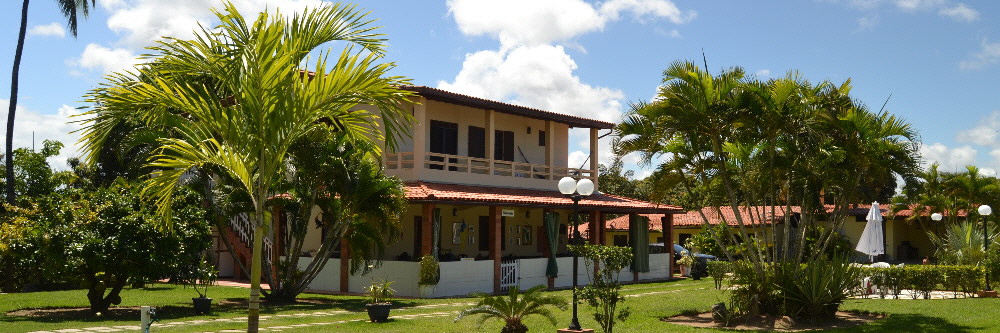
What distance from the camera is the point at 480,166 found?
25953 millimetres

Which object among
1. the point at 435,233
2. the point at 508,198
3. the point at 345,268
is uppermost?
the point at 508,198

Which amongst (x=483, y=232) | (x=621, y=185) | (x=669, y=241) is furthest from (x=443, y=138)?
(x=621, y=185)

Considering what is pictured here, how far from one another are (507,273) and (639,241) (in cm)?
614

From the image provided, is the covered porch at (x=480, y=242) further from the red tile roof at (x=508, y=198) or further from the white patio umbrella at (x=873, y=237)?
the white patio umbrella at (x=873, y=237)

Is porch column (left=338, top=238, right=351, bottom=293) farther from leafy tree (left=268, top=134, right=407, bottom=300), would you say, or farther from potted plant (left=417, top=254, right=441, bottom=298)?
→ leafy tree (left=268, top=134, right=407, bottom=300)

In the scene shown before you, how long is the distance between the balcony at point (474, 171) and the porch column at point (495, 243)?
2156 millimetres

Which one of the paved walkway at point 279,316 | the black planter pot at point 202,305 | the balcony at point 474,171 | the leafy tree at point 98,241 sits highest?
the balcony at point 474,171

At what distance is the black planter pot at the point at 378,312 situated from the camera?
1514 centimetres

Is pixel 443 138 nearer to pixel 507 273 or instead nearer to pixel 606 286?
pixel 507 273

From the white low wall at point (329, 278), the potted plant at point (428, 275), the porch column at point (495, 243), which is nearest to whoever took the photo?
the potted plant at point (428, 275)

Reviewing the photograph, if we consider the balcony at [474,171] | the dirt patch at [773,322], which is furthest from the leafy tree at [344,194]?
the dirt patch at [773,322]

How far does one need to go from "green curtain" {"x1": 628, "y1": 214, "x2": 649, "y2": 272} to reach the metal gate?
5.32 meters

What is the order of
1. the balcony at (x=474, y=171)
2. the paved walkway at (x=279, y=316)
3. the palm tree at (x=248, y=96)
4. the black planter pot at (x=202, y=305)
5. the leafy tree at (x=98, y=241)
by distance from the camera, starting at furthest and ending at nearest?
the balcony at (x=474, y=171) → the black planter pot at (x=202, y=305) → the leafy tree at (x=98, y=241) → the paved walkway at (x=279, y=316) → the palm tree at (x=248, y=96)

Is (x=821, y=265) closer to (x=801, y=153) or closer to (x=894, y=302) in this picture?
(x=801, y=153)
